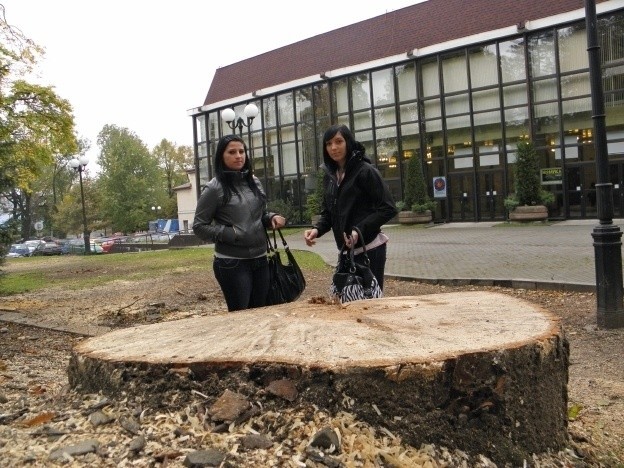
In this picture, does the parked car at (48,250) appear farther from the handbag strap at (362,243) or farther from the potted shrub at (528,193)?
the handbag strap at (362,243)

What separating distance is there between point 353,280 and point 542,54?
26650mm

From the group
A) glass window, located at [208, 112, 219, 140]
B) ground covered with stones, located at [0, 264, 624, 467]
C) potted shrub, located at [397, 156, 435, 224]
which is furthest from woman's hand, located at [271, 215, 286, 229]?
glass window, located at [208, 112, 219, 140]

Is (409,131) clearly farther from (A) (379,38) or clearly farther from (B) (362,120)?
(A) (379,38)

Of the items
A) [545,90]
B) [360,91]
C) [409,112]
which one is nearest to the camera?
[545,90]

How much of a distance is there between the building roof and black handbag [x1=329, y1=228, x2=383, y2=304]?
84.1ft

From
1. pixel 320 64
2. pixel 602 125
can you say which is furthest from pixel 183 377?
pixel 320 64

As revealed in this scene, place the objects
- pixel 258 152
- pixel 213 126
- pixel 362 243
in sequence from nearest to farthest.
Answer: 1. pixel 362 243
2. pixel 258 152
3. pixel 213 126

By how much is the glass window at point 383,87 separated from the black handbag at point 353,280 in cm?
2925

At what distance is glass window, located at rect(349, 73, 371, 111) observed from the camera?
33.1 meters

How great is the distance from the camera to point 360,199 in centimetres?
427

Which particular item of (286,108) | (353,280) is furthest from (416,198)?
(353,280)

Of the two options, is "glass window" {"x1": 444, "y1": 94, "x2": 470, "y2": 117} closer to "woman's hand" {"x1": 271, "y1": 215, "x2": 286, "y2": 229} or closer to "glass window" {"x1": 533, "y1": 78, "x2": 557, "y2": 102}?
"glass window" {"x1": 533, "y1": 78, "x2": 557, "y2": 102}

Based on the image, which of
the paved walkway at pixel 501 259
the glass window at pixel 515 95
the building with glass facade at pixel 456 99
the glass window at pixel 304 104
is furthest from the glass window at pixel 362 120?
the paved walkway at pixel 501 259

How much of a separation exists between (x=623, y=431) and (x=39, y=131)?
18.9m
